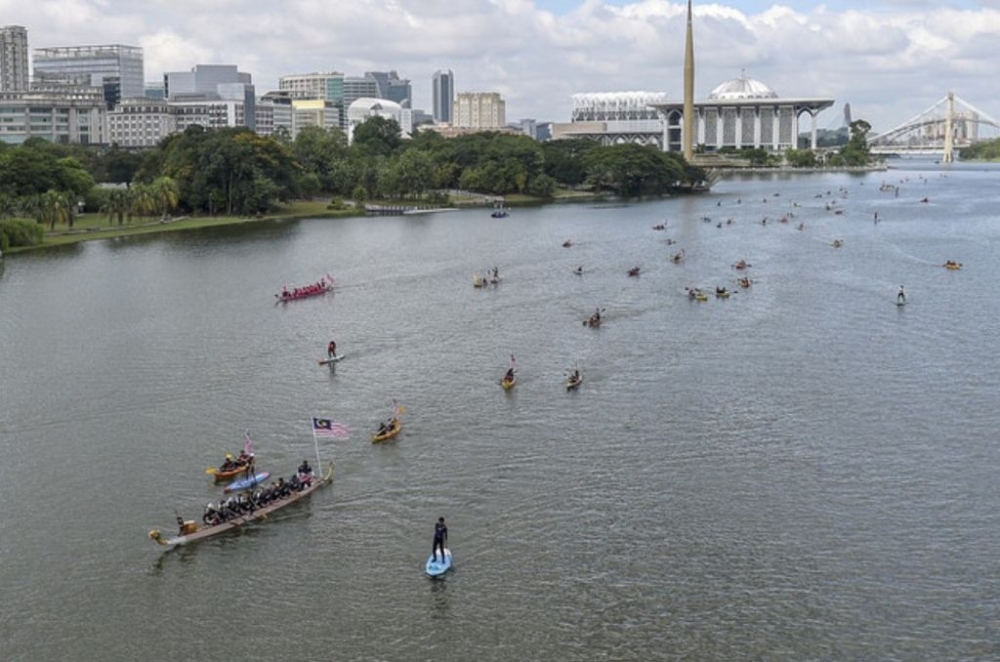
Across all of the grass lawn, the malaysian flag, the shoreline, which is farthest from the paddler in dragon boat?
the grass lawn

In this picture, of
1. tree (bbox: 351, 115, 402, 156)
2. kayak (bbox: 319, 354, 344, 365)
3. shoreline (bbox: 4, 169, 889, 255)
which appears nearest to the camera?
kayak (bbox: 319, 354, 344, 365)

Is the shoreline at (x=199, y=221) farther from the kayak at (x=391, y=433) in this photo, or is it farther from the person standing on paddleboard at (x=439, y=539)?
the person standing on paddleboard at (x=439, y=539)

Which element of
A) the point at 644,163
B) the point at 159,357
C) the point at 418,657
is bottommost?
the point at 418,657

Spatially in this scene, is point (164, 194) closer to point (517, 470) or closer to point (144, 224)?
point (144, 224)

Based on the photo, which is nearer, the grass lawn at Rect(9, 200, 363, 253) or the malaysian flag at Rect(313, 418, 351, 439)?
the malaysian flag at Rect(313, 418, 351, 439)

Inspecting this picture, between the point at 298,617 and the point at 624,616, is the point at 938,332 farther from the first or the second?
the point at 298,617

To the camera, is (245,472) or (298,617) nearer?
(298,617)

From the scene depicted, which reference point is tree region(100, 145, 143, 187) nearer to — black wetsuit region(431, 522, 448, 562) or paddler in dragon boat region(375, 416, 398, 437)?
paddler in dragon boat region(375, 416, 398, 437)

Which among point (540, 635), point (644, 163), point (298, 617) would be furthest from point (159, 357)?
point (644, 163)
